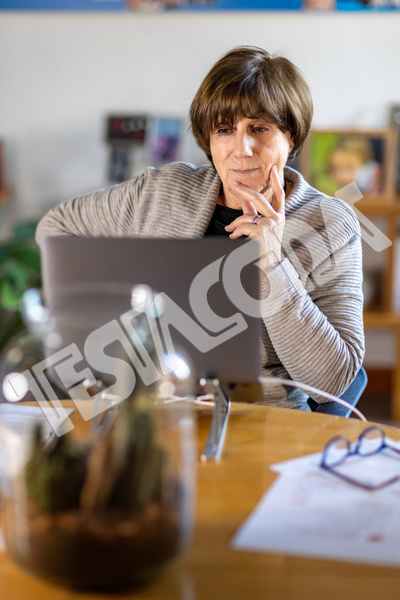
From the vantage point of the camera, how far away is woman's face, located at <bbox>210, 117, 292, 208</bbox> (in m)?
1.68

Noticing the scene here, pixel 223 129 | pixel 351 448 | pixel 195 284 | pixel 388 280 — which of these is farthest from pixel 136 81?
pixel 351 448

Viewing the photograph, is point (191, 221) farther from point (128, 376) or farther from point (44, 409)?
point (128, 376)

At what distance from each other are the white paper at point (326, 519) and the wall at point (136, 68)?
2458mm

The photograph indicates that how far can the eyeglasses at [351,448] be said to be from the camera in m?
1.02

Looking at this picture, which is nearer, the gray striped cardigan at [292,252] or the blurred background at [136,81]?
the gray striped cardigan at [292,252]

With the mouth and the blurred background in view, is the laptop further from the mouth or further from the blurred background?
the blurred background

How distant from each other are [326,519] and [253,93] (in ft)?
3.49

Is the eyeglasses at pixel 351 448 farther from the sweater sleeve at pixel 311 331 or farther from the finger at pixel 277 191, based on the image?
the finger at pixel 277 191

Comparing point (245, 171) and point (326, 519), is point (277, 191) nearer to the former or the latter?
point (245, 171)

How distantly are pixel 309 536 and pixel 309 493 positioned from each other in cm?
12

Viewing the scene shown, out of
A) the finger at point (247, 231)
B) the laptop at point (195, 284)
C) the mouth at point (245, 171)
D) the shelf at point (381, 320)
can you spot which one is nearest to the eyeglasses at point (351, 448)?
the laptop at point (195, 284)

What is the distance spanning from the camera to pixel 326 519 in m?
0.86

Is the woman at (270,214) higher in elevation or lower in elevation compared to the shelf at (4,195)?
higher

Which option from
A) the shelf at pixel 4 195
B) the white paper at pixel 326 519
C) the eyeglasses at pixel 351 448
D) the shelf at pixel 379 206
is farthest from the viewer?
the shelf at pixel 4 195
